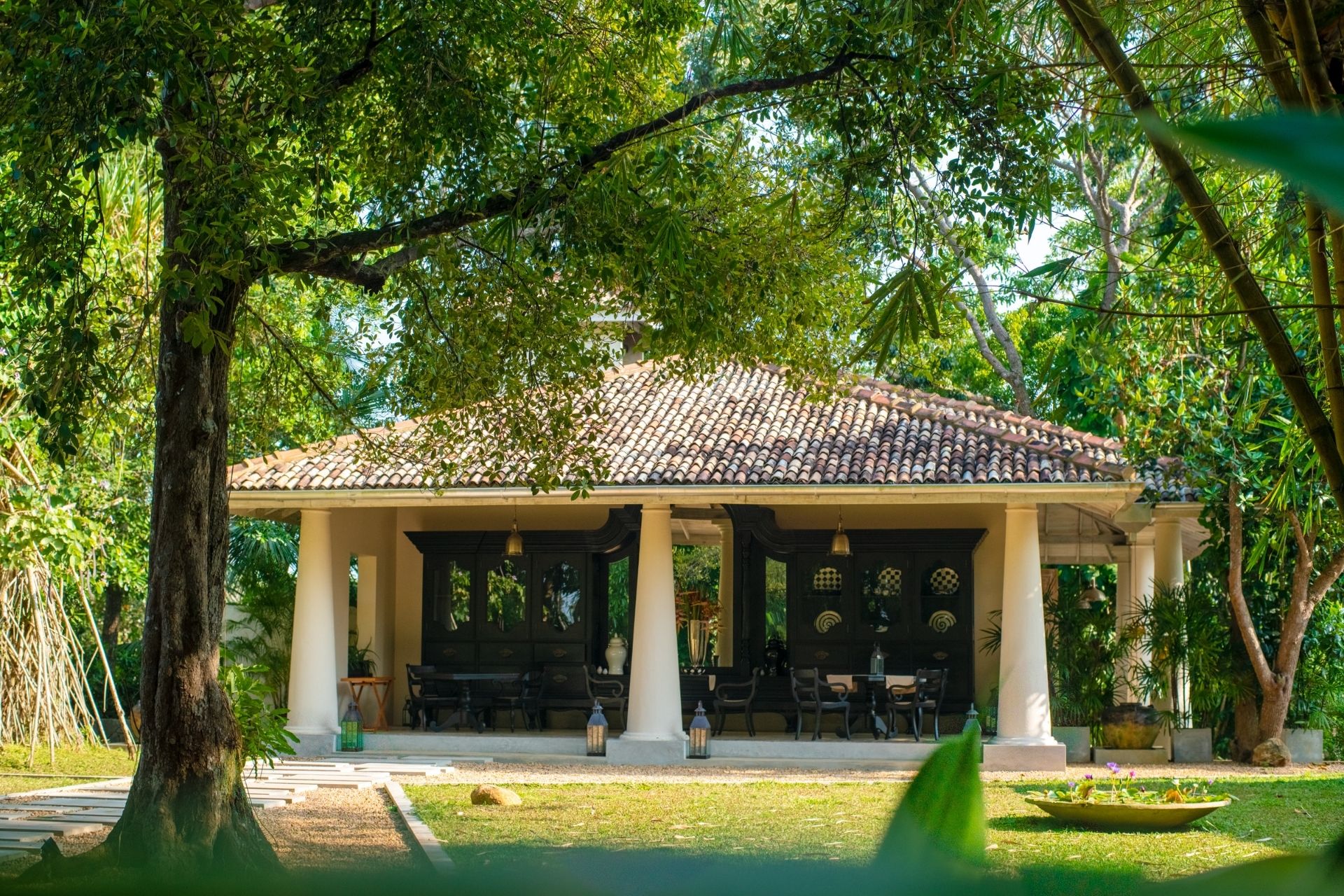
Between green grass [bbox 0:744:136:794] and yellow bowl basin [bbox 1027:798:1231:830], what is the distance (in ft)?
31.7

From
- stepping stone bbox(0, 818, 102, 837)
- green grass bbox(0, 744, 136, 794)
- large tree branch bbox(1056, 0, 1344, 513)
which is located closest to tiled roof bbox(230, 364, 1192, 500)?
green grass bbox(0, 744, 136, 794)

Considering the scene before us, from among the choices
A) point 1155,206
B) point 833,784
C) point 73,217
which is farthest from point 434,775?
point 1155,206

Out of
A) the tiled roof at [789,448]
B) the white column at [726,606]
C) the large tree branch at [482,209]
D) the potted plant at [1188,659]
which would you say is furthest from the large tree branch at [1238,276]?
the white column at [726,606]

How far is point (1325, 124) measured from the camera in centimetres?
20

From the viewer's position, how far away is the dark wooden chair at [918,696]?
51.8 ft

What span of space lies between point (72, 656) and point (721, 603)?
850cm

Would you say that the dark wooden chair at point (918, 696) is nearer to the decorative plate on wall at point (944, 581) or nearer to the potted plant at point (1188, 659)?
the decorative plate on wall at point (944, 581)

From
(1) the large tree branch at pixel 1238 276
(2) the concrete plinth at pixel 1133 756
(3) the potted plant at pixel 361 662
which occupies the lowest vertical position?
(2) the concrete plinth at pixel 1133 756

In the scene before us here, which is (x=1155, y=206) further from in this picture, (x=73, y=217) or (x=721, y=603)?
(x=73, y=217)

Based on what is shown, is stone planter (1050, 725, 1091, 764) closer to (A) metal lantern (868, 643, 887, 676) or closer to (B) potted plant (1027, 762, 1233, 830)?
(A) metal lantern (868, 643, 887, 676)

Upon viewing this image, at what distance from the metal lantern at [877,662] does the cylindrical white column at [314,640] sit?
22.6 feet

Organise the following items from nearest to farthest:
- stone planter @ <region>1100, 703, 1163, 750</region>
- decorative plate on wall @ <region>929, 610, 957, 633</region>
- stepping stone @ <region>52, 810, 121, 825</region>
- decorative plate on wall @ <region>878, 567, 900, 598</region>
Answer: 1. stepping stone @ <region>52, 810, 121, 825</region>
2. stone planter @ <region>1100, 703, 1163, 750</region>
3. decorative plate on wall @ <region>929, 610, 957, 633</region>
4. decorative plate on wall @ <region>878, 567, 900, 598</region>

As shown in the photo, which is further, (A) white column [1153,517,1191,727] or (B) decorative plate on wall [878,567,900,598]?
(B) decorative plate on wall [878,567,900,598]

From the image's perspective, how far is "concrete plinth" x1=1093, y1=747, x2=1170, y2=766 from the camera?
16000 millimetres
